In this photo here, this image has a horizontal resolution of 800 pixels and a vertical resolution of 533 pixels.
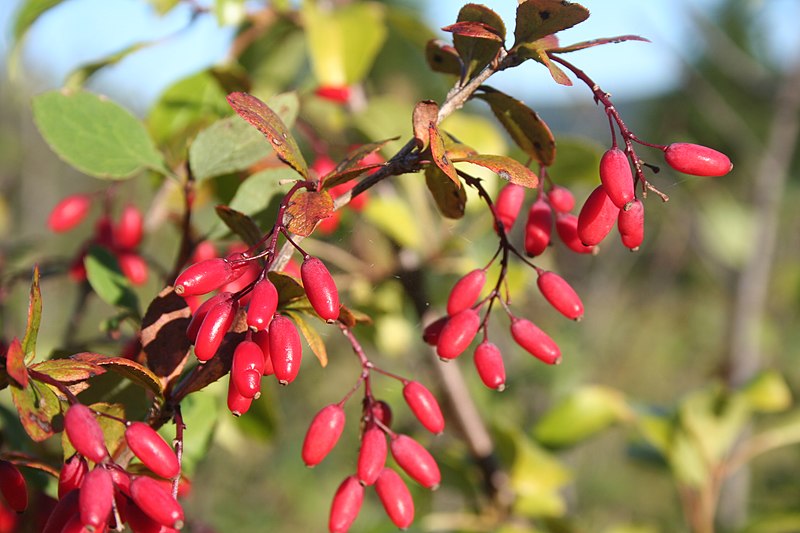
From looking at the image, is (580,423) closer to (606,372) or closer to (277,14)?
(277,14)

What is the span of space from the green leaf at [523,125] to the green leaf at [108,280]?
28 cm

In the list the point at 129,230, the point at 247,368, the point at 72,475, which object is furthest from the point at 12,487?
the point at 129,230

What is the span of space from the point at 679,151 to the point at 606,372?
13.1ft

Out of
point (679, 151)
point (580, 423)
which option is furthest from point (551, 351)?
point (580, 423)

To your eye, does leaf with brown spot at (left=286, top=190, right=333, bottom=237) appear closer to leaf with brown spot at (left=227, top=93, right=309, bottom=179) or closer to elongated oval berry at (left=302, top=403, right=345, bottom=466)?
leaf with brown spot at (left=227, top=93, right=309, bottom=179)

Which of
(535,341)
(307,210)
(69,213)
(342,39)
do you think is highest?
(307,210)

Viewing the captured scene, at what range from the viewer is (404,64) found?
1.98 m

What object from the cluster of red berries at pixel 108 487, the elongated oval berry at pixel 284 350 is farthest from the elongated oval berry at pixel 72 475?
the elongated oval berry at pixel 284 350

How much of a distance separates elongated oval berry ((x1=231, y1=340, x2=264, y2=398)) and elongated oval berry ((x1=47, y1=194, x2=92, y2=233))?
1.87 ft

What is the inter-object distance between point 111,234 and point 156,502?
0.48 metres

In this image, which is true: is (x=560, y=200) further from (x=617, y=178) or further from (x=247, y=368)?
(x=247, y=368)

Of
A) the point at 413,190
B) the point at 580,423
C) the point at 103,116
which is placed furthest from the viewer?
the point at 413,190

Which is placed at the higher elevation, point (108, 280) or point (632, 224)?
point (632, 224)

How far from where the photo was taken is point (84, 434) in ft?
1.10
